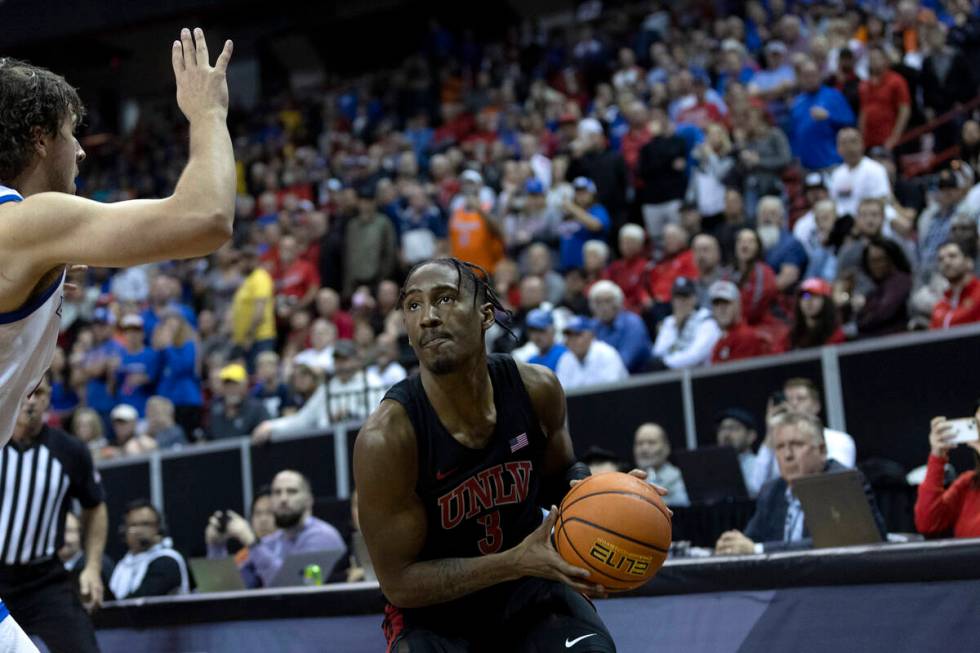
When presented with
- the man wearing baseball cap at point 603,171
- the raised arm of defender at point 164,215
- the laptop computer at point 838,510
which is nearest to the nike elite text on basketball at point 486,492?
the raised arm of defender at point 164,215

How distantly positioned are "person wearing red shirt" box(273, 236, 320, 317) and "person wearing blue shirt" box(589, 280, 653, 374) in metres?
5.17

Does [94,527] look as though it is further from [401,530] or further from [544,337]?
[544,337]

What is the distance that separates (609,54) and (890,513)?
39.6 feet

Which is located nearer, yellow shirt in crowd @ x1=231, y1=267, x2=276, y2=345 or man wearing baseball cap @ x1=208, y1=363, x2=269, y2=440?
man wearing baseball cap @ x1=208, y1=363, x2=269, y2=440

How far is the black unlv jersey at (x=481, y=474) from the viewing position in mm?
4258

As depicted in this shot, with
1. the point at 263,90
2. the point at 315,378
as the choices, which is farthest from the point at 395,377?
the point at 263,90

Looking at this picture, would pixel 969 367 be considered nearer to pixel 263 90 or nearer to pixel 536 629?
pixel 536 629

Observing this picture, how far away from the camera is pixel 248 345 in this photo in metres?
15.8

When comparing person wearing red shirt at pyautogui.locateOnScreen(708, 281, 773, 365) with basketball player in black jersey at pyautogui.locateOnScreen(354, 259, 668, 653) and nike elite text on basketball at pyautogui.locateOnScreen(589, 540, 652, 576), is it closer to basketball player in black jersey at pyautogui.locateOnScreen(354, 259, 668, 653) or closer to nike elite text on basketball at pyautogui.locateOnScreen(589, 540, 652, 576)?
basketball player in black jersey at pyautogui.locateOnScreen(354, 259, 668, 653)

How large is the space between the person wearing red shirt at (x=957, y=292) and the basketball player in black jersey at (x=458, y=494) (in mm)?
5699

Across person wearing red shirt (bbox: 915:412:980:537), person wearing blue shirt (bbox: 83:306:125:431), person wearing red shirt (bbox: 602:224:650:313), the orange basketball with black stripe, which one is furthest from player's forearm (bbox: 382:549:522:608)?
person wearing blue shirt (bbox: 83:306:125:431)

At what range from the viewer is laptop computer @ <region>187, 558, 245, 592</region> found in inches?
313

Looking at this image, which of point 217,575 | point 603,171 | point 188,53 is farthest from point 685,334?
point 188,53

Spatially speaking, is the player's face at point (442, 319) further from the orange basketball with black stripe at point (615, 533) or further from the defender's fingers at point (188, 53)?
the defender's fingers at point (188, 53)
